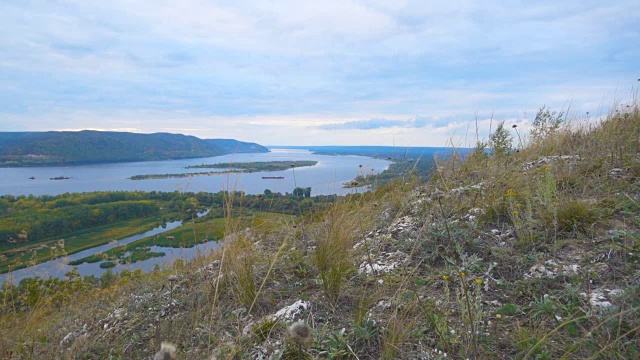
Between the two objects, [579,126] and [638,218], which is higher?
[579,126]

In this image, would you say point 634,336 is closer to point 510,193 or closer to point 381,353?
point 381,353

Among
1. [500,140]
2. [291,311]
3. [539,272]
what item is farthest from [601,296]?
[500,140]

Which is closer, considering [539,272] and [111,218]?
[539,272]

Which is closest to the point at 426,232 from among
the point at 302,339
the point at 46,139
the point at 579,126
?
the point at 302,339

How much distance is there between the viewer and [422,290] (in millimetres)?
2344

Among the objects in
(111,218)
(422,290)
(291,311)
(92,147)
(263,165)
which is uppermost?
(92,147)

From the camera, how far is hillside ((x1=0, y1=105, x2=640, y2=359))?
1.78m

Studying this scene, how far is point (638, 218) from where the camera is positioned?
2.47m

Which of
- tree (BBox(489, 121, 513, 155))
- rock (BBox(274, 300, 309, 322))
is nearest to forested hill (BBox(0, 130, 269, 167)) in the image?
tree (BBox(489, 121, 513, 155))

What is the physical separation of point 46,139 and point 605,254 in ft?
317

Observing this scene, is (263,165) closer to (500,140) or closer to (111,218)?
(500,140)

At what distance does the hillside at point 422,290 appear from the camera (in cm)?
178

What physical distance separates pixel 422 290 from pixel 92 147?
9813cm

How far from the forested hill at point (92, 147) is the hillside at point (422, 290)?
173ft
